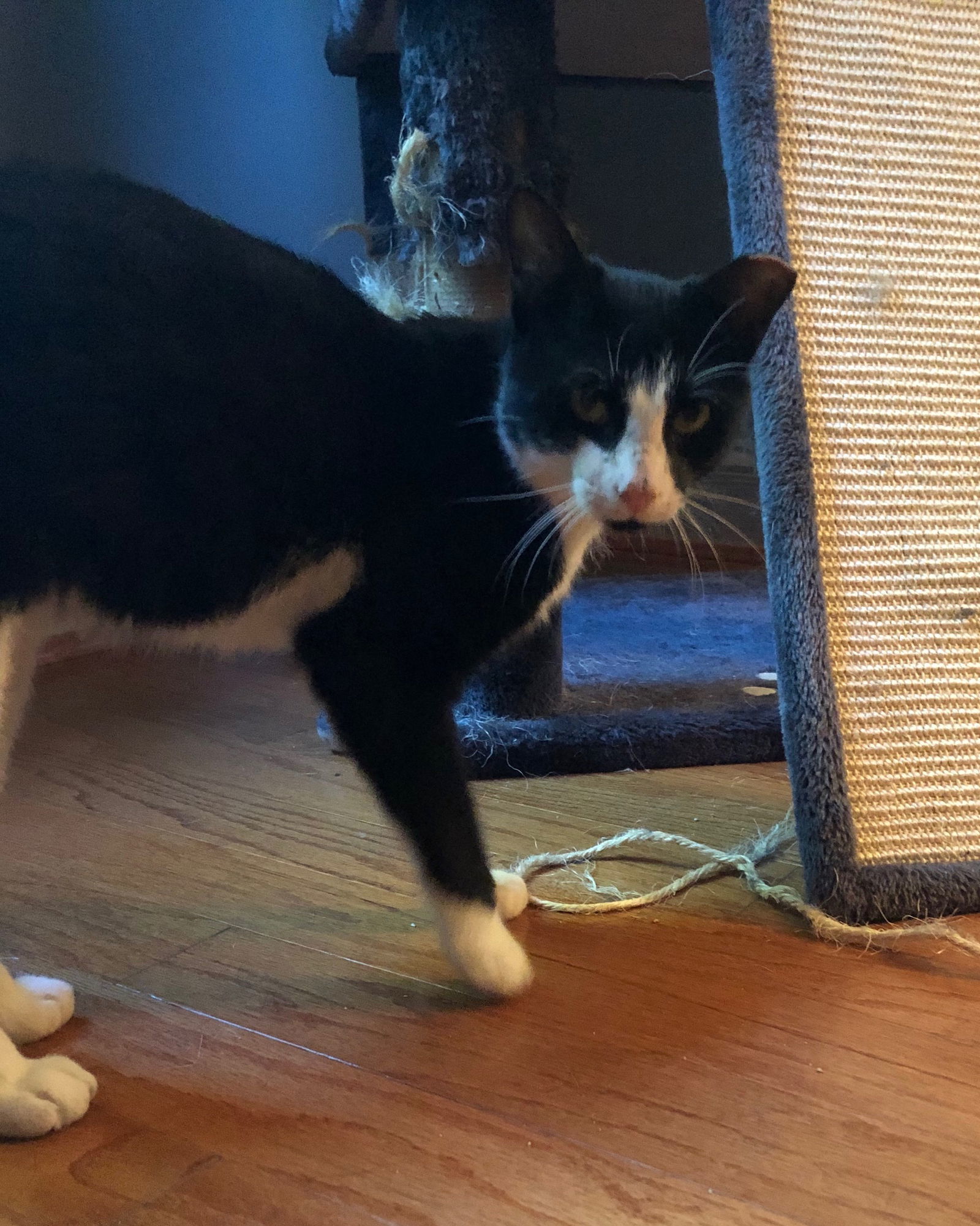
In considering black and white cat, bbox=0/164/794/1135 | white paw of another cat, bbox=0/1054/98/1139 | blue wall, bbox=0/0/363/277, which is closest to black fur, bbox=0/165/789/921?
black and white cat, bbox=0/164/794/1135

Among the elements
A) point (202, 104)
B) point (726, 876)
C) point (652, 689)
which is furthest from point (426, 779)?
point (202, 104)

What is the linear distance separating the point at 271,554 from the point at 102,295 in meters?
0.21

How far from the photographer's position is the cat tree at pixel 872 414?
2.87ft

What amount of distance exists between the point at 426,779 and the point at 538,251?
1.39 ft

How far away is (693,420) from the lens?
0.77 meters

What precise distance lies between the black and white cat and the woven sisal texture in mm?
151

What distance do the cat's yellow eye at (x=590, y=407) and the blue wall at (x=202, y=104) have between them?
1185mm

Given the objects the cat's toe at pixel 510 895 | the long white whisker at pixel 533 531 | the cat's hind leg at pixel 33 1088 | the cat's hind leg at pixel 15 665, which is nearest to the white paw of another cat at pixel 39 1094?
the cat's hind leg at pixel 33 1088

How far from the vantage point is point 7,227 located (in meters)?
0.65

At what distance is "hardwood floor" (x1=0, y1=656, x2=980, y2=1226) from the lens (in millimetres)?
581

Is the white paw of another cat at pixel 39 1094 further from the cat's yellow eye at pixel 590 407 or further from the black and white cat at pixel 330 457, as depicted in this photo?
the cat's yellow eye at pixel 590 407

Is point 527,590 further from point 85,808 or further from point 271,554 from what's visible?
point 85,808

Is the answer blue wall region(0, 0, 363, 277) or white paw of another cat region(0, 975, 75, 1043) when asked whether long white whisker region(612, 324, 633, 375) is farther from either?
blue wall region(0, 0, 363, 277)

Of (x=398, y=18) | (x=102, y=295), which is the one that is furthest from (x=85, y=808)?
(x=398, y=18)
